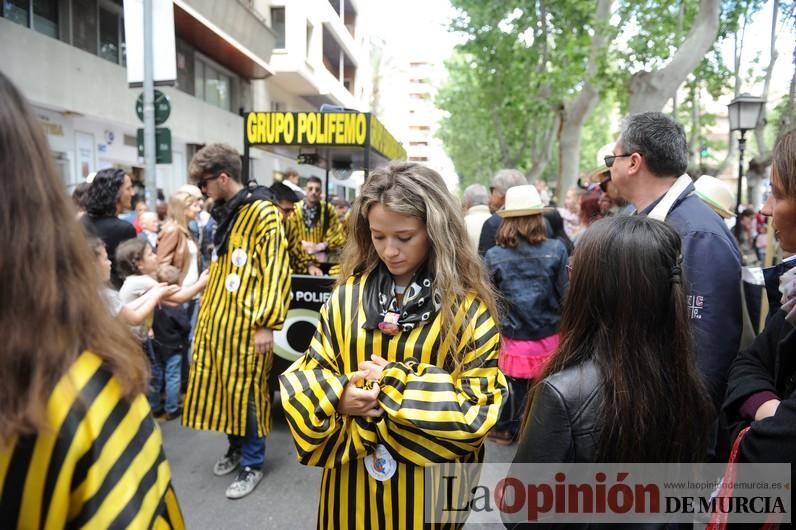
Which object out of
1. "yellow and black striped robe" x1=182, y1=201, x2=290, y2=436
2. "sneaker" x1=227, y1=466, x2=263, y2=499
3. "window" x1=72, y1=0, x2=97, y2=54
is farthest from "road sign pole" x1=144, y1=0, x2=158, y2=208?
"window" x1=72, y1=0, x2=97, y2=54

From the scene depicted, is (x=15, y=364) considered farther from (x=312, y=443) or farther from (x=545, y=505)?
(x=545, y=505)

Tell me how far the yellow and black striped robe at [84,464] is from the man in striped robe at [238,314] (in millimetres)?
2519

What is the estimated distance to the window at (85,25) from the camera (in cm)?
1110

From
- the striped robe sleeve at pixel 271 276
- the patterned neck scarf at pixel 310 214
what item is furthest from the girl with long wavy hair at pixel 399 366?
the patterned neck scarf at pixel 310 214

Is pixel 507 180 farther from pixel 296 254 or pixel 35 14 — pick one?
pixel 35 14

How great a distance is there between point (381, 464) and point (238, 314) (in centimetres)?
193

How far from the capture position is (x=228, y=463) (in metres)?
3.87

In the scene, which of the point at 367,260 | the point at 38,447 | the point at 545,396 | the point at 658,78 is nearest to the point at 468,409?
the point at 545,396

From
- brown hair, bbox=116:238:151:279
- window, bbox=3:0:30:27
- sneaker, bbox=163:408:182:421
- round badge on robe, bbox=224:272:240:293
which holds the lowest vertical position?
sneaker, bbox=163:408:182:421

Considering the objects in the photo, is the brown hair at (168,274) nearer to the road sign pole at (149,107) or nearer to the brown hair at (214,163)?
the brown hair at (214,163)

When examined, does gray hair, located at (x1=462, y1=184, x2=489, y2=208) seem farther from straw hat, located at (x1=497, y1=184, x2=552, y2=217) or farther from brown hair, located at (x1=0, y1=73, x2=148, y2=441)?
brown hair, located at (x1=0, y1=73, x2=148, y2=441)

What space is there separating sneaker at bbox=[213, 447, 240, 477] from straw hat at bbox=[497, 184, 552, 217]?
8.75ft

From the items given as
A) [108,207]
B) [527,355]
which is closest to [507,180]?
[527,355]

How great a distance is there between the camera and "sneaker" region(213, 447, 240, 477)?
3.81m
